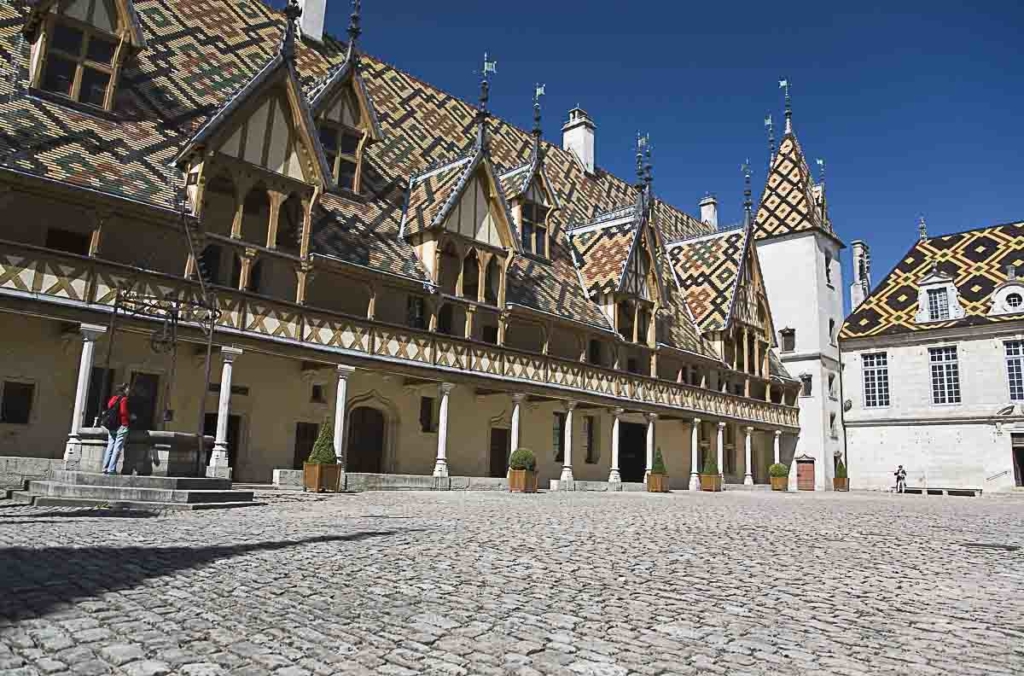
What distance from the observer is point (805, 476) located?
38688 millimetres

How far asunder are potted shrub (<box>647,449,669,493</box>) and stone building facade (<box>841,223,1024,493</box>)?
18734mm

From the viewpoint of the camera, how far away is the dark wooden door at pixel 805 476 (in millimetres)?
38250

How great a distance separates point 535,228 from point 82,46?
15.3 meters

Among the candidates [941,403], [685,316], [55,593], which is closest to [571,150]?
[685,316]

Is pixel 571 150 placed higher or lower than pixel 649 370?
higher

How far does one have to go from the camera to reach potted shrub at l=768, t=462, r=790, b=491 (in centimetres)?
3400

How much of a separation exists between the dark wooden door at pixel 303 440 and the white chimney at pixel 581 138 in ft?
73.0

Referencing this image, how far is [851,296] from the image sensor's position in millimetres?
48750

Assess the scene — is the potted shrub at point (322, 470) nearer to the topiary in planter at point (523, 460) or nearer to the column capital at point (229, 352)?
the column capital at point (229, 352)

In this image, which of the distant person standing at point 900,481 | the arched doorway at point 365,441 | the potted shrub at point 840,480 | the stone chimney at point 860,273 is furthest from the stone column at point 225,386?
the stone chimney at point 860,273

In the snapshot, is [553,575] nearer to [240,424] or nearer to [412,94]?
[240,424]

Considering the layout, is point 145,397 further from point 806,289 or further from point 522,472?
point 806,289

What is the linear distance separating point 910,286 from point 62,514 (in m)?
41.4

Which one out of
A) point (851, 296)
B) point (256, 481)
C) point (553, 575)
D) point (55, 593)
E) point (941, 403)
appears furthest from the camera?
point (851, 296)
